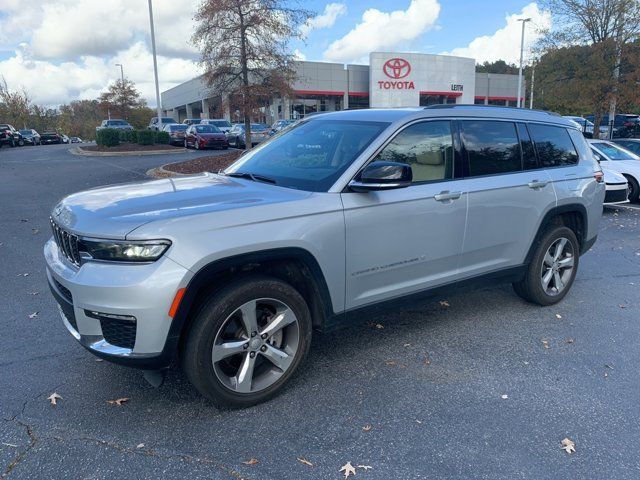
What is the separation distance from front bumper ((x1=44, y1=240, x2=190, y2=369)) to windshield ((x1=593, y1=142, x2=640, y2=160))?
12.0 meters

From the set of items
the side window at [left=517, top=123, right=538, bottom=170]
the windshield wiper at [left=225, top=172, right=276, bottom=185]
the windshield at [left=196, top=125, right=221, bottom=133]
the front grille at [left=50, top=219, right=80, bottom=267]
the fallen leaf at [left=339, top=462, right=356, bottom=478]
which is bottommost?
the fallen leaf at [left=339, top=462, right=356, bottom=478]

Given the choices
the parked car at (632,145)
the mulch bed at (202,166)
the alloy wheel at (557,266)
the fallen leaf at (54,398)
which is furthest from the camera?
the mulch bed at (202,166)

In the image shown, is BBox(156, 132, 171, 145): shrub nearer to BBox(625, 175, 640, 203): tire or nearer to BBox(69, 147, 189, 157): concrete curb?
BBox(69, 147, 189, 157): concrete curb

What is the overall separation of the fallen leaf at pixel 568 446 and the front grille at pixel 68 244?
296 centimetres

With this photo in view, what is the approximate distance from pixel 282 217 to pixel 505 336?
7.82 ft

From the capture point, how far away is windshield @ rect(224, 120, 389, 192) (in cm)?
356

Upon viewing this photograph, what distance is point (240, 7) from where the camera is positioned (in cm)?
1455

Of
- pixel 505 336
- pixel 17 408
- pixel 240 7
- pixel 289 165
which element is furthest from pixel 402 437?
pixel 240 7

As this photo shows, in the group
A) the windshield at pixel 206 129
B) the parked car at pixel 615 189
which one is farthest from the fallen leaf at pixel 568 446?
the windshield at pixel 206 129

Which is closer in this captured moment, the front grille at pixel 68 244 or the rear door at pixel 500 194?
the front grille at pixel 68 244

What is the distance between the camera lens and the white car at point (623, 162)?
11.5m

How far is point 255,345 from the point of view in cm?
313

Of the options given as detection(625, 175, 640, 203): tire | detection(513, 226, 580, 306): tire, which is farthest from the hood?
detection(625, 175, 640, 203): tire

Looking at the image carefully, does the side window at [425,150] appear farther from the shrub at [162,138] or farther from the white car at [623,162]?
the shrub at [162,138]
